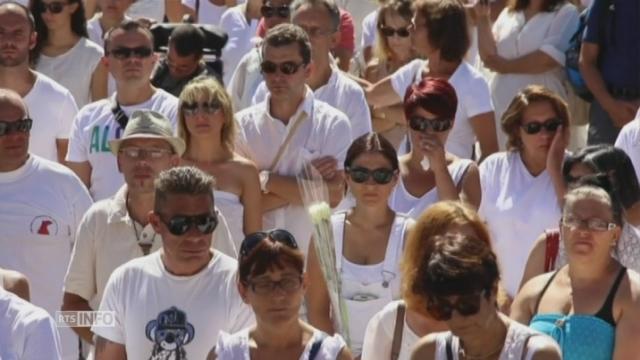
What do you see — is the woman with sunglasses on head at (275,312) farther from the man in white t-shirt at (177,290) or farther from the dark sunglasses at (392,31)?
the dark sunglasses at (392,31)

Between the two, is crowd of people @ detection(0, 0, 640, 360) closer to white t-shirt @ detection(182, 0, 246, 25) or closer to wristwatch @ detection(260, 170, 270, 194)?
wristwatch @ detection(260, 170, 270, 194)

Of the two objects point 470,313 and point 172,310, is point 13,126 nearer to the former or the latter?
point 172,310

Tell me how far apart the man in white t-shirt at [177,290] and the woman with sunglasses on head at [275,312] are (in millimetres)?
545

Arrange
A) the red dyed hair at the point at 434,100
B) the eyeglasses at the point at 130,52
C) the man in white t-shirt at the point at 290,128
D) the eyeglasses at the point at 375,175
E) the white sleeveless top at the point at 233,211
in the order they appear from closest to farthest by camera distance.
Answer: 1. the eyeglasses at the point at 375,175
2. the red dyed hair at the point at 434,100
3. the white sleeveless top at the point at 233,211
4. the man in white t-shirt at the point at 290,128
5. the eyeglasses at the point at 130,52

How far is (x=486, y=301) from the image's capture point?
573 cm

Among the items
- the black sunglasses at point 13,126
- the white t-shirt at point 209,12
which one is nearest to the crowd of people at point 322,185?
the black sunglasses at point 13,126

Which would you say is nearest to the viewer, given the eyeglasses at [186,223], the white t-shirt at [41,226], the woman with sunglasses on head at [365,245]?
the eyeglasses at [186,223]

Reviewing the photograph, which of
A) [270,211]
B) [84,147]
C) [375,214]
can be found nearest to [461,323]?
[375,214]

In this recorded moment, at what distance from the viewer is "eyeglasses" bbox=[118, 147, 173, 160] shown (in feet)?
27.6

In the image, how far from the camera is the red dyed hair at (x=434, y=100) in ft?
27.8


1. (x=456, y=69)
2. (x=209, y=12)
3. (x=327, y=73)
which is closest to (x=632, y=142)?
(x=456, y=69)

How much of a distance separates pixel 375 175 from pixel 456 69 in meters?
2.15

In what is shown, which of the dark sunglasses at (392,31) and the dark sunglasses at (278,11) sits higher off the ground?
the dark sunglasses at (278,11)

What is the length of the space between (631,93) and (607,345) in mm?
3919
